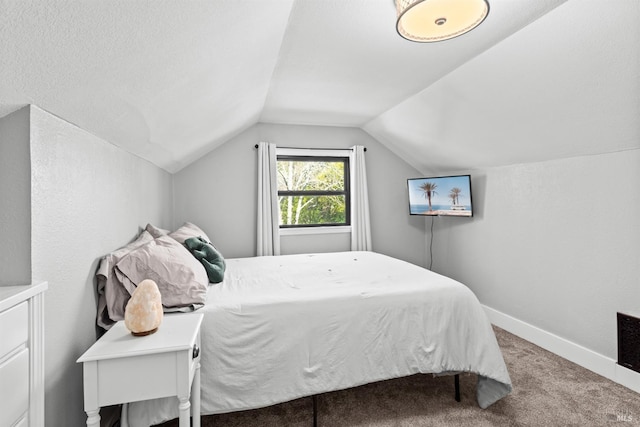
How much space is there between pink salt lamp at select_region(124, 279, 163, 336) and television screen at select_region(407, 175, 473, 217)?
3116 mm

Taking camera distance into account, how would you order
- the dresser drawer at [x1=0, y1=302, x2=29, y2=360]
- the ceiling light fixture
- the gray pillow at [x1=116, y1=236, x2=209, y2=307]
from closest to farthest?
the dresser drawer at [x1=0, y1=302, x2=29, y2=360]
the ceiling light fixture
the gray pillow at [x1=116, y1=236, x2=209, y2=307]

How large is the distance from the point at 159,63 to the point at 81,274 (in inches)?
38.2

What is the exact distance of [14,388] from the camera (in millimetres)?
948

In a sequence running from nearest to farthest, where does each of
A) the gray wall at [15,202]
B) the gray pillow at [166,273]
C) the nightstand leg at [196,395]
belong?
the gray wall at [15,202]
the nightstand leg at [196,395]
the gray pillow at [166,273]

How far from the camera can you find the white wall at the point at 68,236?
43.6 inches

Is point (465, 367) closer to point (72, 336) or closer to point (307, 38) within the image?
point (72, 336)

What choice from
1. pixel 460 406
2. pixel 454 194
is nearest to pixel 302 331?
pixel 460 406

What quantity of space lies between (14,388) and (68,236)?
1.79 feet

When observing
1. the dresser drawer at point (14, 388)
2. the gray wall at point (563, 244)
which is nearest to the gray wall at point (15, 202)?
the dresser drawer at point (14, 388)

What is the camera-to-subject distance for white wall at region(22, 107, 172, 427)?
43.6 inches

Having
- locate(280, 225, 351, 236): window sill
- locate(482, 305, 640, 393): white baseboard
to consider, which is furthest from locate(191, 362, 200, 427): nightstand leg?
locate(482, 305, 640, 393): white baseboard

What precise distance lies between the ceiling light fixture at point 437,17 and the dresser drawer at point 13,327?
1785 millimetres

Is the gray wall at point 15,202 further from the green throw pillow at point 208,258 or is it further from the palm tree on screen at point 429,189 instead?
the palm tree on screen at point 429,189

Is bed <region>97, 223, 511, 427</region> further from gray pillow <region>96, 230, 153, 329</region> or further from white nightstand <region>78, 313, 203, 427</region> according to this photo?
white nightstand <region>78, 313, 203, 427</region>
